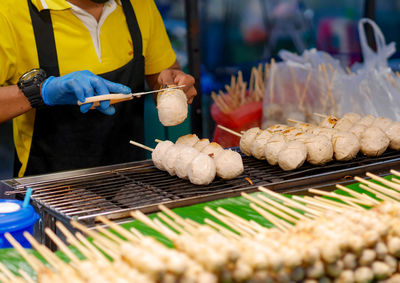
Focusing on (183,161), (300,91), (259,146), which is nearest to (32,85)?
(183,161)

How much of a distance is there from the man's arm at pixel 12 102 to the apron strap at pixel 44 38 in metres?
0.33

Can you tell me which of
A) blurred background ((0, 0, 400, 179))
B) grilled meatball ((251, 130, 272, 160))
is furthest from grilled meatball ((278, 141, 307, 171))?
blurred background ((0, 0, 400, 179))

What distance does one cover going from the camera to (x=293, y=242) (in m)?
1.58

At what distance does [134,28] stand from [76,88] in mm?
1007

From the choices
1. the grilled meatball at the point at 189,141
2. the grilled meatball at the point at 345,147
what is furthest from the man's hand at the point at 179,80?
the grilled meatball at the point at 345,147

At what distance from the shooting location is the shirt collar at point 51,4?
3486 millimetres

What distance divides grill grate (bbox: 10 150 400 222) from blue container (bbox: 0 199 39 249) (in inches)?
9.0

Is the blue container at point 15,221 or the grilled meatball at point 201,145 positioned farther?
the grilled meatball at point 201,145

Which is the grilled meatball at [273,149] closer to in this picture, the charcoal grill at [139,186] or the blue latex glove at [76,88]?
the charcoal grill at [139,186]

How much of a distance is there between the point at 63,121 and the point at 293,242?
2.50 meters

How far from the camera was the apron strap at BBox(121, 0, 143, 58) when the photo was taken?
12.8ft

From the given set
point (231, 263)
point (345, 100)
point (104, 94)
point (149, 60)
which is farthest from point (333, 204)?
point (345, 100)

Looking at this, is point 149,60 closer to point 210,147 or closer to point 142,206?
point 210,147

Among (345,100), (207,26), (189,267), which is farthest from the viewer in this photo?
(207,26)
